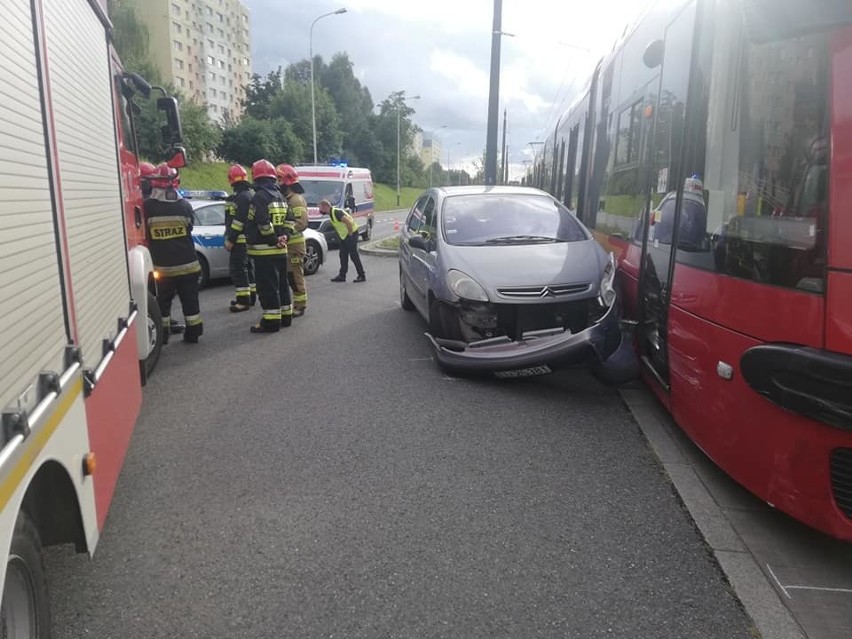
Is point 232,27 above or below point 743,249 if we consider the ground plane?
above

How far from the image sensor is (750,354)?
2953 mm

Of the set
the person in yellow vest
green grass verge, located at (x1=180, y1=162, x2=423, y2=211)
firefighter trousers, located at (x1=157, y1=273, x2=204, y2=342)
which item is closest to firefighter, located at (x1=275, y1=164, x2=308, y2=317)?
firefighter trousers, located at (x1=157, y1=273, x2=204, y2=342)

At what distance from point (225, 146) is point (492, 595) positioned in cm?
6180

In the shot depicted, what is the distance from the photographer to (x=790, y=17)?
2670mm

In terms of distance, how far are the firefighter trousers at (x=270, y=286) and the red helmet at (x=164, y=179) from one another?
1.25m

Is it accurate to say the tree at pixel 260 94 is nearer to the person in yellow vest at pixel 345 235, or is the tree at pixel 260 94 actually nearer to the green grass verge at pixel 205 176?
the green grass verge at pixel 205 176

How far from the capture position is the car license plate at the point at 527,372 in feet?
16.8

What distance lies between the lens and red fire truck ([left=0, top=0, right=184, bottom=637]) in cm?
184

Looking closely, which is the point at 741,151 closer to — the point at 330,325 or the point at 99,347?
the point at 99,347

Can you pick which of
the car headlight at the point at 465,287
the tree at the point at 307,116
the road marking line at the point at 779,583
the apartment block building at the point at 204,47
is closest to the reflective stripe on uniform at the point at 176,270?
the car headlight at the point at 465,287

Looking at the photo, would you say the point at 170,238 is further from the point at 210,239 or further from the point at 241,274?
the point at 210,239

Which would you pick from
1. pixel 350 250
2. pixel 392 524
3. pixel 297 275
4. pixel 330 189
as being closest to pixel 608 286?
pixel 392 524

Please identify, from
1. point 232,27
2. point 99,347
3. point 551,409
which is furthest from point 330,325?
point 232,27

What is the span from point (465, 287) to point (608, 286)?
1.18m
